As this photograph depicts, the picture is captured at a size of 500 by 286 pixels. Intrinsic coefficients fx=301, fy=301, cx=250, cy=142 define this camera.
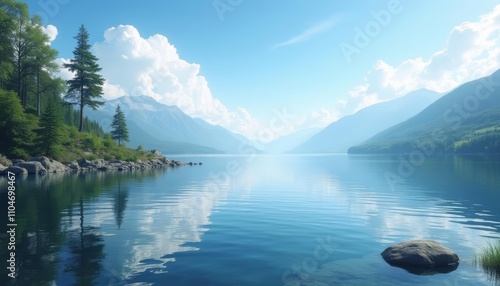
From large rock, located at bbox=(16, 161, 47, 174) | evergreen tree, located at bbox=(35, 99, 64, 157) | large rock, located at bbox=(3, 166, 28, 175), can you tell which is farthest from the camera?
evergreen tree, located at bbox=(35, 99, 64, 157)

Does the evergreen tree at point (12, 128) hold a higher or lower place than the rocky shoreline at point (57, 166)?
higher

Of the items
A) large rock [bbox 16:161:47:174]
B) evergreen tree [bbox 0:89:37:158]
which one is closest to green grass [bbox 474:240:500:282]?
large rock [bbox 16:161:47:174]

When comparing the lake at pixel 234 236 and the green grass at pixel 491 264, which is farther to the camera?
the green grass at pixel 491 264

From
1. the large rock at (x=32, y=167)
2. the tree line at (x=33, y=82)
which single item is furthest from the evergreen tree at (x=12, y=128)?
the large rock at (x=32, y=167)

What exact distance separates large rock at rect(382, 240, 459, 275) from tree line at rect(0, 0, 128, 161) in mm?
71419

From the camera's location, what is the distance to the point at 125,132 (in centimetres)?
11438

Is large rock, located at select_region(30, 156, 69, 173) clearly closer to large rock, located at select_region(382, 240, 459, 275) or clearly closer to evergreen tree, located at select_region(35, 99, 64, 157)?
evergreen tree, located at select_region(35, 99, 64, 157)

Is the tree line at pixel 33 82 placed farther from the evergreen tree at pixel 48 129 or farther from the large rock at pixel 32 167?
the large rock at pixel 32 167

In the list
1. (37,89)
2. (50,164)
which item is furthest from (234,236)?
(37,89)

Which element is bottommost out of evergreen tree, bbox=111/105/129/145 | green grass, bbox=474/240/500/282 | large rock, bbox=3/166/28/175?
green grass, bbox=474/240/500/282

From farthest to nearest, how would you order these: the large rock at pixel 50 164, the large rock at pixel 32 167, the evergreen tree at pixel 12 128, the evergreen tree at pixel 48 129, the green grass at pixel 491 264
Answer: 1. the evergreen tree at pixel 48 129
2. the large rock at pixel 50 164
3. the evergreen tree at pixel 12 128
4. the large rock at pixel 32 167
5. the green grass at pixel 491 264

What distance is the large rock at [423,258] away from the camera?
13.7 m

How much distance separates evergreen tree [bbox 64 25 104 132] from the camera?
261 feet

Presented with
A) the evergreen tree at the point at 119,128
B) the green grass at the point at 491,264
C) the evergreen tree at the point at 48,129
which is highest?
the evergreen tree at the point at 119,128
